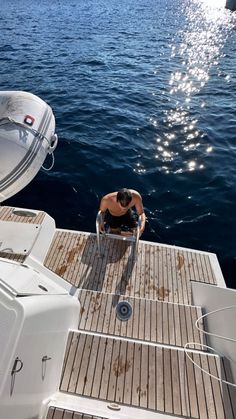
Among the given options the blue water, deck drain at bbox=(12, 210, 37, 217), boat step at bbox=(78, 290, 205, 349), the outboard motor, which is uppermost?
the blue water

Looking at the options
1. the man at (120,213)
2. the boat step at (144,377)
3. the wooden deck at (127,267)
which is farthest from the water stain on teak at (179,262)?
the boat step at (144,377)

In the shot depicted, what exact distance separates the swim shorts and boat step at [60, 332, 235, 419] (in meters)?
2.71

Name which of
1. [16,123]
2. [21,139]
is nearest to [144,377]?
[21,139]

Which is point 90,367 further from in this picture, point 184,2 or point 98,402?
point 184,2

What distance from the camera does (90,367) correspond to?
5.14 metres

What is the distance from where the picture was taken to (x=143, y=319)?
600 centimetres

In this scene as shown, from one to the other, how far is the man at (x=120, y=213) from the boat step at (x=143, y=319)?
1.65 meters

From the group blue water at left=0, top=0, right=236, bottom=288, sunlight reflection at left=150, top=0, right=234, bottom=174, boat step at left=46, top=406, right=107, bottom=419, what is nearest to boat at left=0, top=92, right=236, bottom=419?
boat step at left=46, top=406, right=107, bottom=419

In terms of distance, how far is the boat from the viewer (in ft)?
12.8

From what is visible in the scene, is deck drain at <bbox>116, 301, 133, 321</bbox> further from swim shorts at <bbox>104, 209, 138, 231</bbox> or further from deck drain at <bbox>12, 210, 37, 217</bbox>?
deck drain at <bbox>12, 210, 37, 217</bbox>

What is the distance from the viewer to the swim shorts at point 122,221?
7.50 m

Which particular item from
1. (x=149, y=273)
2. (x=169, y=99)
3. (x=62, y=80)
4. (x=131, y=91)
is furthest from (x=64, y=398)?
(x=62, y=80)

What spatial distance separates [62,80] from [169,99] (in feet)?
20.4

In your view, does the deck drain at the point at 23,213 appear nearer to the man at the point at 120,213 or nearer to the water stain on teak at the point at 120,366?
the man at the point at 120,213
